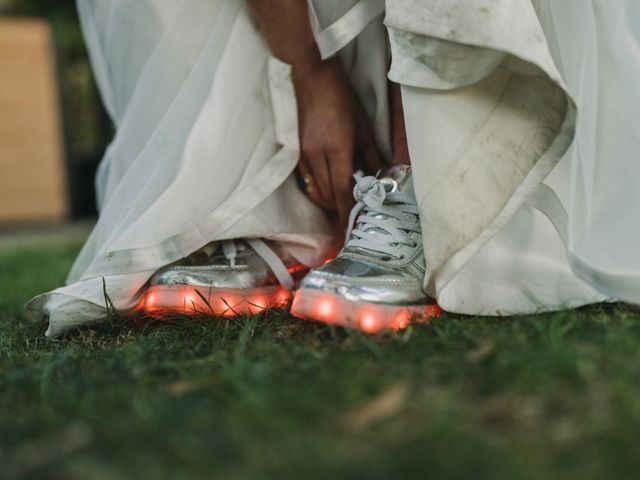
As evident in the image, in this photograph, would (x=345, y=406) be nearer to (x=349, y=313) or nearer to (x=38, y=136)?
(x=349, y=313)

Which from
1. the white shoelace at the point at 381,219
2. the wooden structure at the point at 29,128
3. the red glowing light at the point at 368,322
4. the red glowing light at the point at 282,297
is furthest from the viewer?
the wooden structure at the point at 29,128

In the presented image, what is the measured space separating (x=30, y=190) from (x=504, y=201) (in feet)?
17.9

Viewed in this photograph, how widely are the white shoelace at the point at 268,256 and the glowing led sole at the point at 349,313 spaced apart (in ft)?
0.78

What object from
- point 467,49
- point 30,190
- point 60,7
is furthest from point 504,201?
point 60,7

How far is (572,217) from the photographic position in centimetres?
111

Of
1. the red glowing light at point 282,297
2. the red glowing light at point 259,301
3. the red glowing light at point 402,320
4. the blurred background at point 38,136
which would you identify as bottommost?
the blurred background at point 38,136

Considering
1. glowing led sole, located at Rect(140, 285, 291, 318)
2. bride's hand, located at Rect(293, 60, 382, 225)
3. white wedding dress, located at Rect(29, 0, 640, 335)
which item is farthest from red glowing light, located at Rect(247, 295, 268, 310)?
bride's hand, located at Rect(293, 60, 382, 225)

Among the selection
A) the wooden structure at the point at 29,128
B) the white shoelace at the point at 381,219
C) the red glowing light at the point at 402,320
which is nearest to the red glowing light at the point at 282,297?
the white shoelace at the point at 381,219

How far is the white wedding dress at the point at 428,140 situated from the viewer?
0.99m

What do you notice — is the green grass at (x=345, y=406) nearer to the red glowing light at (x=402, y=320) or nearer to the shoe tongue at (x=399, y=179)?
the red glowing light at (x=402, y=320)

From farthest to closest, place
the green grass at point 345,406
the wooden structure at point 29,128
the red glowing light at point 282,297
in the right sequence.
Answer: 1. the wooden structure at point 29,128
2. the red glowing light at point 282,297
3. the green grass at point 345,406

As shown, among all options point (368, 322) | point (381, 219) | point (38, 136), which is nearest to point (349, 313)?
point (368, 322)

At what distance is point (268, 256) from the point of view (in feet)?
4.11

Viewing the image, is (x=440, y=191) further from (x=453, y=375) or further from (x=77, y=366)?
(x=77, y=366)
